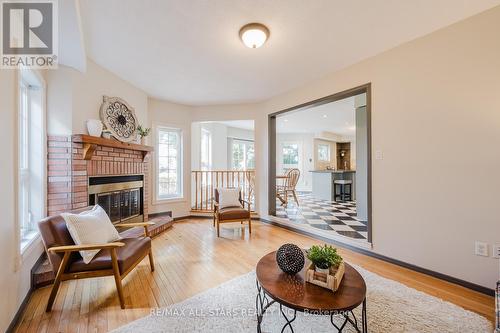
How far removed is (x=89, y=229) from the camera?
1.84 m

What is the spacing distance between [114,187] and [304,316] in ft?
9.88

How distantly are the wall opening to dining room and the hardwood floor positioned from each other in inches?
30.8

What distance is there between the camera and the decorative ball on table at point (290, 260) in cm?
144

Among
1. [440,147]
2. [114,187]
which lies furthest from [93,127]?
[440,147]

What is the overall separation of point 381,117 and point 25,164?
408cm

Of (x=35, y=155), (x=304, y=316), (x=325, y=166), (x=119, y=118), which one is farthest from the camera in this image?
(x=325, y=166)

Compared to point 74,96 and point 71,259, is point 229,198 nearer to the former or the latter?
point 71,259

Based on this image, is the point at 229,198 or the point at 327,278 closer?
the point at 327,278

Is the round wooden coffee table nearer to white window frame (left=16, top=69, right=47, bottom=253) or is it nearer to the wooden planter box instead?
→ the wooden planter box

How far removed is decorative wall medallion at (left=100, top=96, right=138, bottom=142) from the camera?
301 cm

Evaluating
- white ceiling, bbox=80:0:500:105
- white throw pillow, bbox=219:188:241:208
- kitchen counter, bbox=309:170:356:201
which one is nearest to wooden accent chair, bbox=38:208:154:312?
white ceiling, bbox=80:0:500:105

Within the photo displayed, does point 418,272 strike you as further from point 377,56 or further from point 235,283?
point 377,56

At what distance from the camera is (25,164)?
2.18m

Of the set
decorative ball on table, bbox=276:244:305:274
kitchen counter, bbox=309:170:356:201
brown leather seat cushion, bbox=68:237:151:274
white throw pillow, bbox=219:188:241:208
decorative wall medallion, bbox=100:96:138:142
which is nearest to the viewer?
decorative ball on table, bbox=276:244:305:274
